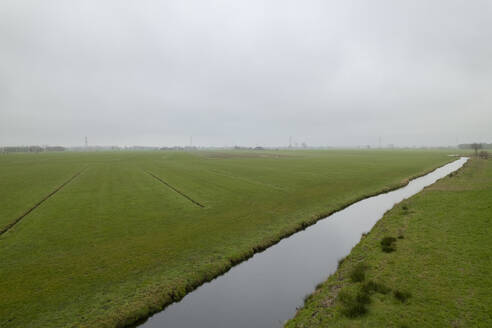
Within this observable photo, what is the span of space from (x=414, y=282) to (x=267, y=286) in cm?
695

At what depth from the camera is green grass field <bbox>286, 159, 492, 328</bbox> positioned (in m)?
8.20

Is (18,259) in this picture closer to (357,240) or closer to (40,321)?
(40,321)

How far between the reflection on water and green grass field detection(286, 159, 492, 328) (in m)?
1.01

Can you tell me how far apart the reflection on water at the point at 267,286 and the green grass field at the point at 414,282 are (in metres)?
1.01

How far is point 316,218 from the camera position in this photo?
20.9 meters

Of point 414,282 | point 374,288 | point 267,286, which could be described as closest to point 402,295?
point 374,288

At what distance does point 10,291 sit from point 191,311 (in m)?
8.90

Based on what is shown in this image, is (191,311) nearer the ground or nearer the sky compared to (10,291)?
nearer the ground

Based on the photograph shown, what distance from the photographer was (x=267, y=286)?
39.0 feet

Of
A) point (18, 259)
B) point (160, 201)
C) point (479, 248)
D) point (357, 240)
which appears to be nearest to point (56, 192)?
point (160, 201)

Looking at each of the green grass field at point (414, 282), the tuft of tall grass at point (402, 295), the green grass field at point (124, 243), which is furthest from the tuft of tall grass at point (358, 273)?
the green grass field at point (124, 243)

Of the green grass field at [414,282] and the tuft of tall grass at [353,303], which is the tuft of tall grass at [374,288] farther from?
the tuft of tall grass at [353,303]

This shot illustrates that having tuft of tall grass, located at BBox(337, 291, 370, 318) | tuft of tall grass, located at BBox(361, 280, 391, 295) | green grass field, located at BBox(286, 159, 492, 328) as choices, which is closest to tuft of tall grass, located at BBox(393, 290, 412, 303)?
green grass field, located at BBox(286, 159, 492, 328)

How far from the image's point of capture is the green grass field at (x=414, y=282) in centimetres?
820
